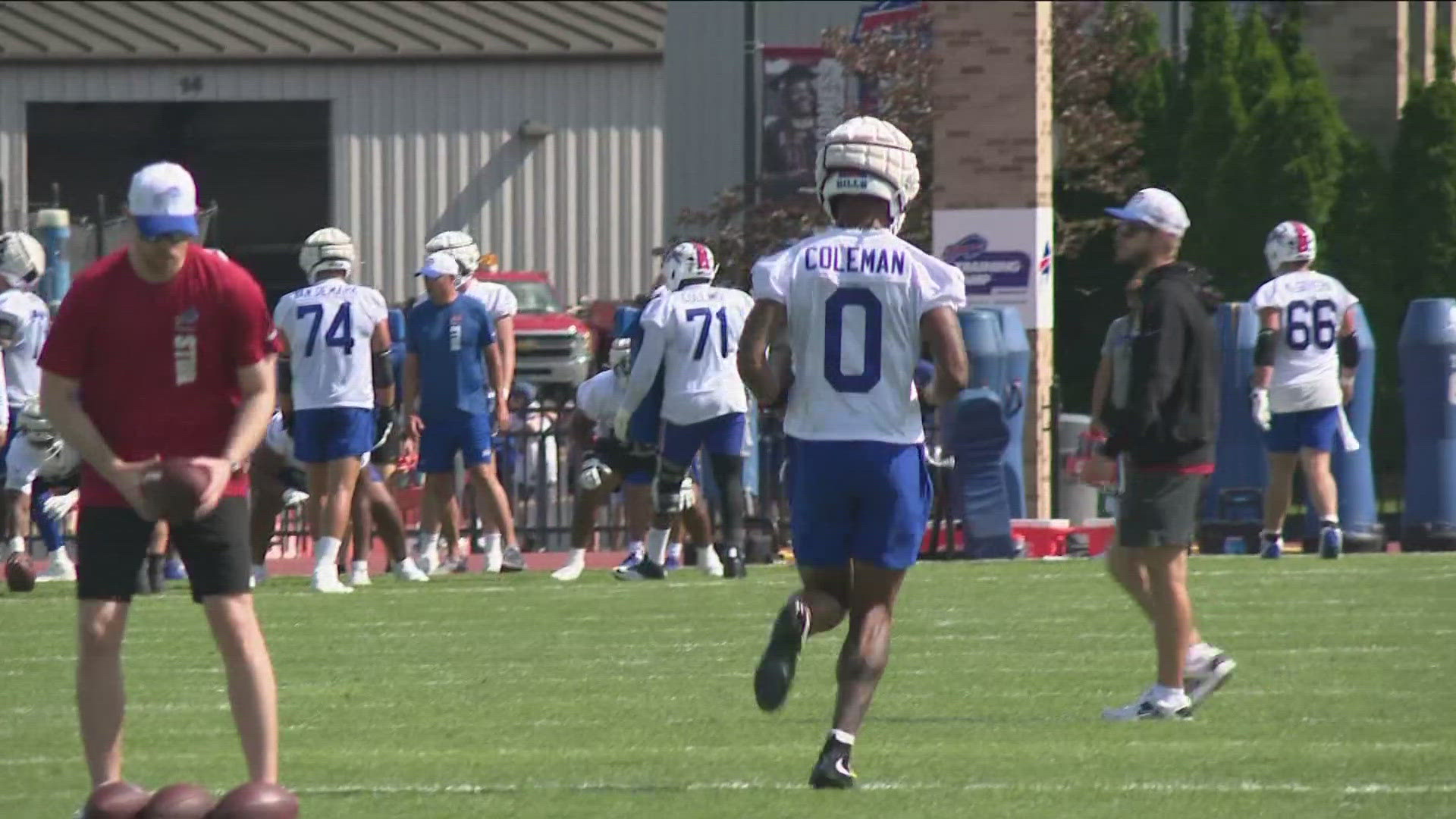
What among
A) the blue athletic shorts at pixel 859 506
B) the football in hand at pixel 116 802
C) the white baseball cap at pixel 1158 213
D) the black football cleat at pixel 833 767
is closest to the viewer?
the football in hand at pixel 116 802

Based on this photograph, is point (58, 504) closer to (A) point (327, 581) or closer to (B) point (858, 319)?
(A) point (327, 581)

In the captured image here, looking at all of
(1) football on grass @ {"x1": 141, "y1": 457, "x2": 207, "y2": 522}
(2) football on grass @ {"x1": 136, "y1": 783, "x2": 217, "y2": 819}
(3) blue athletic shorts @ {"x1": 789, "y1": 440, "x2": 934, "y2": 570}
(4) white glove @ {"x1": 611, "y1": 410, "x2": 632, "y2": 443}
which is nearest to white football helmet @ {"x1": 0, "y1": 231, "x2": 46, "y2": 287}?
(4) white glove @ {"x1": 611, "y1": 410, "x2": 632, "y2": 443}

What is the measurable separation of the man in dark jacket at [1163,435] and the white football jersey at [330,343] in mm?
6755

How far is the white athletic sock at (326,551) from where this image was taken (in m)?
16.5

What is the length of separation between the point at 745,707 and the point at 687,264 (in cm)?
669

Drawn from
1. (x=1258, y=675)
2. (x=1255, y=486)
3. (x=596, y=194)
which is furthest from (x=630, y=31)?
(x=1258, y=675)

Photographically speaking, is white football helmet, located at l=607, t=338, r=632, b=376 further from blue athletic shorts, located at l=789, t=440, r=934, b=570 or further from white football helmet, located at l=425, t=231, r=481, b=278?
blue athletic shorts, located at l=789, t=440, r=934, b=570

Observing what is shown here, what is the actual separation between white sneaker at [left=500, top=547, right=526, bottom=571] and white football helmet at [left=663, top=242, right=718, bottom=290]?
214 cm

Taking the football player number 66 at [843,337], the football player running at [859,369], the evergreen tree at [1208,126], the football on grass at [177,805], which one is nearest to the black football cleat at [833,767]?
the football player running at [859,369]

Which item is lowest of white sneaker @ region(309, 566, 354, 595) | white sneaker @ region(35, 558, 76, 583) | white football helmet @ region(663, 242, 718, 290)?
white sneaker @ region(35, 558, 76, 583)

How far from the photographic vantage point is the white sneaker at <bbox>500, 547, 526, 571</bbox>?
1858 cm

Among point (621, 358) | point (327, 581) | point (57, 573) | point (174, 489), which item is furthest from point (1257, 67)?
point (174, 489)

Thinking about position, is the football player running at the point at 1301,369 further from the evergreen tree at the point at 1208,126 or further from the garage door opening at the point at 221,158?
the garage door opening at the point at 221,158

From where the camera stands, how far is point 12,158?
4178 centimetres
